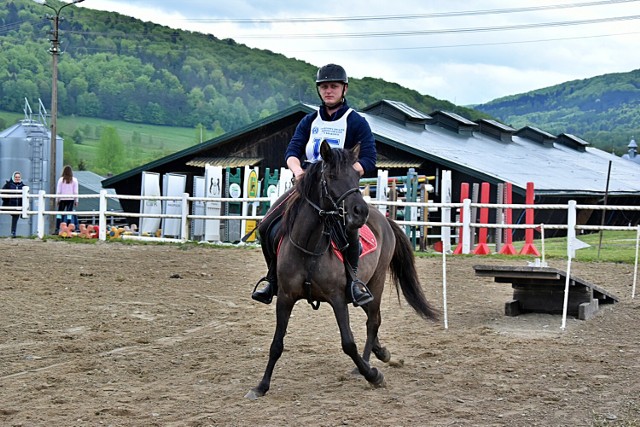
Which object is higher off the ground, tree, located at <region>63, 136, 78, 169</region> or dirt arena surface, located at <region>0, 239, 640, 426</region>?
tree, located at <region>63, 136, 78, 169</region>

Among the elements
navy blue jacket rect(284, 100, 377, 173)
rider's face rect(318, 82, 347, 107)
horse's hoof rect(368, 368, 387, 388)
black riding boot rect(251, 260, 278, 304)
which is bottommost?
horse's hoof rect(368, 368, 387, 388)

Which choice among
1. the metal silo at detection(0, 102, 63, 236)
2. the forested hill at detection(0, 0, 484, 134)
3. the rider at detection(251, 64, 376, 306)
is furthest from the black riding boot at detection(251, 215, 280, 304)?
the forested hill at detection(0, 0, 484, 134)

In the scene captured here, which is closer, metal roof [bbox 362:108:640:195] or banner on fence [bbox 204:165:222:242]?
banner on fence [bbox 204:165:222:242]

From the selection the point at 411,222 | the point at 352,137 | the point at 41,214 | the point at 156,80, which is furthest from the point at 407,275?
the point at 156,80

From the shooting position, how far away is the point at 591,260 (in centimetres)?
1861

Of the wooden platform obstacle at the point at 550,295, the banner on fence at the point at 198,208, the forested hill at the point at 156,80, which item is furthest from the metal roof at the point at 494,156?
the forested hill at the point at 156,80

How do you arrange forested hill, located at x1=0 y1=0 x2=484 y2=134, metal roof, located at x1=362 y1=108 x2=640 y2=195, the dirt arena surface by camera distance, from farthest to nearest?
forested hill, located at x1=0 y1=0 x2=484 y2=134 < metal roof, located at x1=362 y1=108 x2=640 y2=195 < the dirt arena surface

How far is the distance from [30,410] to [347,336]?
2387 millimetres

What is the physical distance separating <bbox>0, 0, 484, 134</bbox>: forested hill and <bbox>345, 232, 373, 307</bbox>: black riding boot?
331 feet

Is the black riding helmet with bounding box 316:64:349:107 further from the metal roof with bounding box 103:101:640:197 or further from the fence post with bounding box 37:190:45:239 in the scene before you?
the metal roof with bounding box 103:101:640:197

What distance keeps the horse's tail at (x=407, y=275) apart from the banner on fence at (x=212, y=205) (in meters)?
15.2

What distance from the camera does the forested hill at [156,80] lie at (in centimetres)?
11625

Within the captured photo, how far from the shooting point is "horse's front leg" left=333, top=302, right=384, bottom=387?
6559 mm

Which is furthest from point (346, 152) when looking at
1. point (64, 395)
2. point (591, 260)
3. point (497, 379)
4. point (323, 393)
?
point (591, 260)
